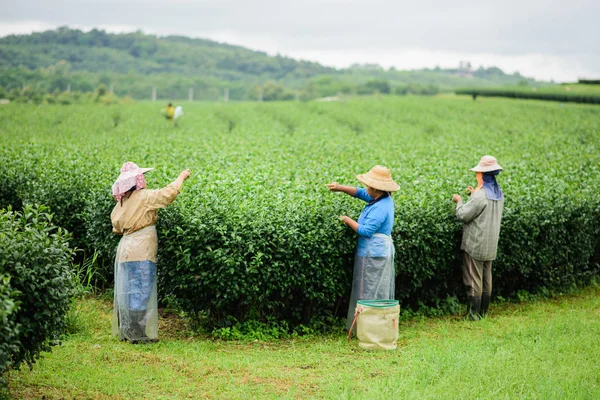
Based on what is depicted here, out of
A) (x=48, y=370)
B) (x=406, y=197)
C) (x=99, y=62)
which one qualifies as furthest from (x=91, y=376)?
(x=99, y=62)

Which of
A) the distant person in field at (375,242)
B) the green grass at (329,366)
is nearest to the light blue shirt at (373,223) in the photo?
the distant person in field at (375,242)

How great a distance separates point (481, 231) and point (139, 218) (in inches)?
160

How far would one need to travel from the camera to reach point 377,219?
704cm

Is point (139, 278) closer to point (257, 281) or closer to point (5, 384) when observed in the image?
point (257, 281)

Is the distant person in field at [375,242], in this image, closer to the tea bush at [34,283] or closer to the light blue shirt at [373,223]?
the light blue shirt at [373,223]

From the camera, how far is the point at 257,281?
6.98m

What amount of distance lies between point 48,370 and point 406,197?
4725 mm

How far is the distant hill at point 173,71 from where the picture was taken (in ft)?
248

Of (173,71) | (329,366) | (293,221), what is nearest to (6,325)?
(329,366)

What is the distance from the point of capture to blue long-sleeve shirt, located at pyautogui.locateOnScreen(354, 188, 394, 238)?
23.1ft

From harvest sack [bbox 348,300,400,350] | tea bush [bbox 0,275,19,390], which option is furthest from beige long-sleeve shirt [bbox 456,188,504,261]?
tea bush [bbox 0,275,19,390]

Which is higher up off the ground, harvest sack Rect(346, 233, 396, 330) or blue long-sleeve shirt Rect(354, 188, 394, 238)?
blue long-sleeve shirt Rect(354, 188, 394, 238)

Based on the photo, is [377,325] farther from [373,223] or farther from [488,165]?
[488,165]

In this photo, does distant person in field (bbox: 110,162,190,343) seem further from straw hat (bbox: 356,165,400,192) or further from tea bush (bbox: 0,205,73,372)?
straw hat (bbox: 356,165,400,192)
